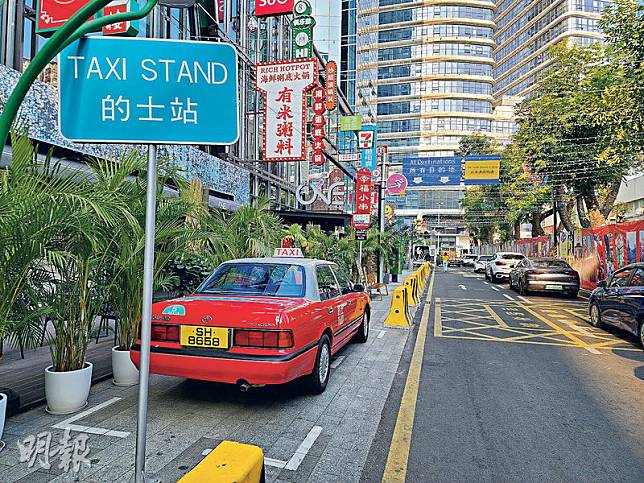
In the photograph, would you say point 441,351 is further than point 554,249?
No

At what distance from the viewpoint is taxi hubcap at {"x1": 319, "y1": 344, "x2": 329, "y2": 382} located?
17.0 feet

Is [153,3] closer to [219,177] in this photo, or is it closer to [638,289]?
[638,289]

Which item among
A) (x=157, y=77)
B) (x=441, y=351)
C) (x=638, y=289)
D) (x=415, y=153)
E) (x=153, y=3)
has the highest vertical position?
(x=415, y=153)

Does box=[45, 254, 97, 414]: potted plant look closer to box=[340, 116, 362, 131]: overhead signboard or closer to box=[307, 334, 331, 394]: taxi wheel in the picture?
box=[307, 334, 331, 394]: taxi wheel

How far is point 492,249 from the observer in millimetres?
57000

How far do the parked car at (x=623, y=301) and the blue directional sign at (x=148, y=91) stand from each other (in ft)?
26.2

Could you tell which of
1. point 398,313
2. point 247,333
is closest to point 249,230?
point 398,313

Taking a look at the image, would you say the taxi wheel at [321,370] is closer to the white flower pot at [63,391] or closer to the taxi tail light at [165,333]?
the taxi tail light at [165,333]

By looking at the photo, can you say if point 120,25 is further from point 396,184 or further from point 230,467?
point 396,184

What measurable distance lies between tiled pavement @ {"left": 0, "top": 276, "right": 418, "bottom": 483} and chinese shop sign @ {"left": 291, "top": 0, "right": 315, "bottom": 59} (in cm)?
1338

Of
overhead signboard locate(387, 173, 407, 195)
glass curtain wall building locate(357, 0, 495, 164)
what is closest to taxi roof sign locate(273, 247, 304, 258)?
overhead signboard locate(387, 173, 407, 195)

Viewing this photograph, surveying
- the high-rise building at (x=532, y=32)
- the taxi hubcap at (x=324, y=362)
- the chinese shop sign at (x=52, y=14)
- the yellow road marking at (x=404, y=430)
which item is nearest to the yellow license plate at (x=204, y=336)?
the taxi hubcap at (x=324, y=362)

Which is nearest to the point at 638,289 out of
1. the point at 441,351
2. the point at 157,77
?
the point at 441,351

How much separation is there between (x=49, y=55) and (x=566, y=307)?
1439 cm
